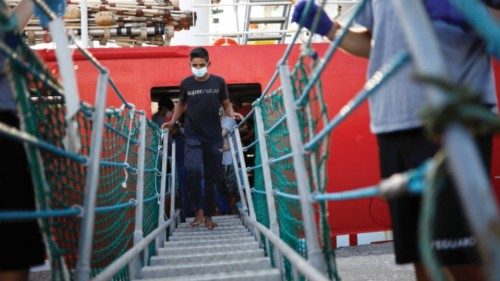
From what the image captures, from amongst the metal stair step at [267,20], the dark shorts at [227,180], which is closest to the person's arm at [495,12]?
the dark shorts at [227,180]

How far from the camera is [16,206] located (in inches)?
64.6

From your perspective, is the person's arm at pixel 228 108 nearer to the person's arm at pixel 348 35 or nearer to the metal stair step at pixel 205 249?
the metal stair step at pixel 205 249

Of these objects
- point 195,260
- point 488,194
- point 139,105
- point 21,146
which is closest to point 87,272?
→ point 21,146

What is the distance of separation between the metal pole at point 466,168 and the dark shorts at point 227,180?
6114 mm

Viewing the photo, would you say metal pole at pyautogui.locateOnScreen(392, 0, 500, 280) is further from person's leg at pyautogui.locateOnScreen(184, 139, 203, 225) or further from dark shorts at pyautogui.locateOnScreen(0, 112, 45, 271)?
person's leg at pyautogui.locateOnScreen(184, 139, 203, 225)

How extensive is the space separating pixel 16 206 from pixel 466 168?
4.94 feet

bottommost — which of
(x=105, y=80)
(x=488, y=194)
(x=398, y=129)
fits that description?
(x=488, y=194)

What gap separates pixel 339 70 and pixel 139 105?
8.69 feet

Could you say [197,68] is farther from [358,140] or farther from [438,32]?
[438,32]

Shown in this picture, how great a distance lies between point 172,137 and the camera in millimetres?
6223

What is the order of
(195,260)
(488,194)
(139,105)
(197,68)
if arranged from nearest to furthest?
(488,194) < (195,260) < (197,68) < (139,105)

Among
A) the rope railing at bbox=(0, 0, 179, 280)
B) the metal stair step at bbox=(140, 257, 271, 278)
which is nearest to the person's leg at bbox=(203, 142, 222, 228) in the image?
the metal stair step at bbox=(140, 257, 271, 278)

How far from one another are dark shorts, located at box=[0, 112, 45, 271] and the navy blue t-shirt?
3.01m

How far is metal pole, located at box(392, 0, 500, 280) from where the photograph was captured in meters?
0.63
